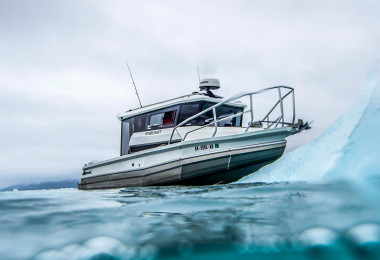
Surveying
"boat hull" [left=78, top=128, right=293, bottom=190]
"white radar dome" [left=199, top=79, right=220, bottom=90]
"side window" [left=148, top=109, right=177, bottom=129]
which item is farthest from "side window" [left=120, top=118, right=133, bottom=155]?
"white radar dome" [left=199, top=79, right=220, bottom=90]

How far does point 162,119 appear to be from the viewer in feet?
28.6

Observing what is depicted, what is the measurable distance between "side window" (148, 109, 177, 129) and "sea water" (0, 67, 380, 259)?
513cm

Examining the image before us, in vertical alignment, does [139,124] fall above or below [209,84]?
below

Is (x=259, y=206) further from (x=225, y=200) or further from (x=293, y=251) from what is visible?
(x=293, y=251)

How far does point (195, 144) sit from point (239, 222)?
4.79 m

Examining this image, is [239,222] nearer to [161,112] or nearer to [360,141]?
[360,141]

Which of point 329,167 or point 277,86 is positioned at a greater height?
point 277,86

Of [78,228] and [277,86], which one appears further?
[277,86]

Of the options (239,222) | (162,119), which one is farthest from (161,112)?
(239,222)

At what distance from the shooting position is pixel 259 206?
9.35 feet

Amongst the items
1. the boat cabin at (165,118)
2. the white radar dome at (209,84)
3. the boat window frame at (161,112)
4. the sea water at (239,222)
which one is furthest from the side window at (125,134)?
the sea water at (239,222)

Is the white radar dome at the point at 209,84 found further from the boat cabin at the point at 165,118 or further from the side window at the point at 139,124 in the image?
the side window at the point at 139,124

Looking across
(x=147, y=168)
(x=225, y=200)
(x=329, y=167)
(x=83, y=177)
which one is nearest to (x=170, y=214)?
(x=225, y=200)

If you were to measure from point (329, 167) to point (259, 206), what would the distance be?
0.94m
